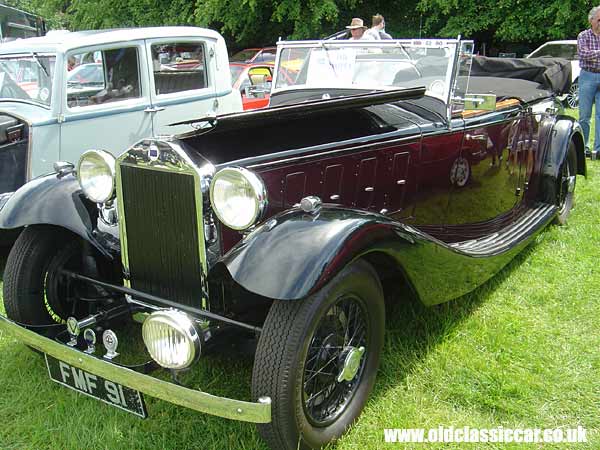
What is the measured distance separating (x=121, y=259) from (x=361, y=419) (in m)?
1.25

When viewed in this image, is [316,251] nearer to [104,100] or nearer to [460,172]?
[460,172]

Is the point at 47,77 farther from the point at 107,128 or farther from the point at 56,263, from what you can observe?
the point at 56,263

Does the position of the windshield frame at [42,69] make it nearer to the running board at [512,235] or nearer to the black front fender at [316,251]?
the black front fender at [316,251]

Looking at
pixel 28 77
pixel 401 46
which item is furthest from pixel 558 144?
pixel 28 77

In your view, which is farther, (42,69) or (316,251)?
(42,69)

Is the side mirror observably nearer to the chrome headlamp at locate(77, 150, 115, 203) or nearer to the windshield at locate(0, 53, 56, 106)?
the chrome headlamp at locate(77, 150, 115, 203)

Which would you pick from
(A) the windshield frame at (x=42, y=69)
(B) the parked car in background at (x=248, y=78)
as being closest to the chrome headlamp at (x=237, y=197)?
(A) the windshield frame at (x=42, y=69)

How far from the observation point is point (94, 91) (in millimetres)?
5055

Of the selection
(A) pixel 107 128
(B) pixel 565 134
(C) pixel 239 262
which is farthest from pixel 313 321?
(A) pixel 107 128

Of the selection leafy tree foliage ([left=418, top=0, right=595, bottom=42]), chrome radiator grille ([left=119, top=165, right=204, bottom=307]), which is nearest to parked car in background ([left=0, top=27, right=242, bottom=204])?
Result: chrome radiator grille ([left=119, top=165, right=204, bottom=307])

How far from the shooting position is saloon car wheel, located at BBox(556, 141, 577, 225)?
433cm

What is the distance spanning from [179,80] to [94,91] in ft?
2.90

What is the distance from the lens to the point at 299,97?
357 cm

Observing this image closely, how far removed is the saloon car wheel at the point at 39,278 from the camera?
8.38 feet
